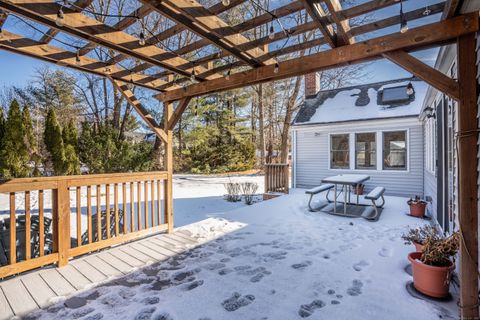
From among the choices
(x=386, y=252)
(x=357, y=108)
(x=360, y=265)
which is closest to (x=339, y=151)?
(x=357, y=108)

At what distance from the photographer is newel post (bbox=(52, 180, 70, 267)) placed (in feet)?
10.0

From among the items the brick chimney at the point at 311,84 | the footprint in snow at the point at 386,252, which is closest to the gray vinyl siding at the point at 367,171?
the brick chimney at the point at 311,84

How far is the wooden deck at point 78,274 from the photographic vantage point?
92.9 inches

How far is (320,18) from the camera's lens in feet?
7.75

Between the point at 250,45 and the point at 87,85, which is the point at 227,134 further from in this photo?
the point at 250,45

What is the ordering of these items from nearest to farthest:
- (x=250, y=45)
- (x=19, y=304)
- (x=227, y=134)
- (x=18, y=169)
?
(x=19, y=304), (x=250, y=45), (x=18, y=169), (x=227, y=134)

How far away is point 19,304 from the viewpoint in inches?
90.9

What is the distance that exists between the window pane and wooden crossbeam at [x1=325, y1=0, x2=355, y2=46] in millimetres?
6473

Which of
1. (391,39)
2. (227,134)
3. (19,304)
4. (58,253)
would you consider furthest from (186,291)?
(227,134)

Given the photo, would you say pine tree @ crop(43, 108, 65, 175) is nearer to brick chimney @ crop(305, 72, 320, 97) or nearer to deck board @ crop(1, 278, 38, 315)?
deck board @ crop(1, 278, 38, 315)

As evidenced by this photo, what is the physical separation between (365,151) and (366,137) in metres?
0.47

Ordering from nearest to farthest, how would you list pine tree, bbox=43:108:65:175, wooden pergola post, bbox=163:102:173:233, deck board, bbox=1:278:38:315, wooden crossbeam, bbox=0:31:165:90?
deck board, bbox=1:278:38:315 < wooden crossbeam, bbox=0:31:165:90 < wooden pergola post, bbox=163:102:173:233 < pine tree, bbox=43:108:65:175

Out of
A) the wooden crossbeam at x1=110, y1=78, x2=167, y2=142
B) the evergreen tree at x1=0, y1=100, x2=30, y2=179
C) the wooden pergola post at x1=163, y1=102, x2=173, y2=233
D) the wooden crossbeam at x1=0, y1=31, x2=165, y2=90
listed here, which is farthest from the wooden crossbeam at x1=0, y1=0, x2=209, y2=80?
the evergreen tree at x1=0, y1=100, x2=30, y2=179

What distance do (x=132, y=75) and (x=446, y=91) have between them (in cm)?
395
